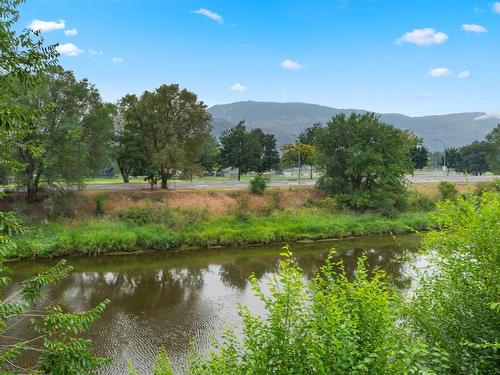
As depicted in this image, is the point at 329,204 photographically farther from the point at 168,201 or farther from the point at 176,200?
the point at 168,201

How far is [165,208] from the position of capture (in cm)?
3653

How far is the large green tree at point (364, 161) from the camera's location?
43469 mm

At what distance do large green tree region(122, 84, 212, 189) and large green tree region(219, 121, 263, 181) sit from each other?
22.7m

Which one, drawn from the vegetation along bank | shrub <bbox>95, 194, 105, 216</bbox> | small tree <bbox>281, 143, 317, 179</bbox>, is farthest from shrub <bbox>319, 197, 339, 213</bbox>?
shrub <bbox>95, 194, 105, 216</bbox>

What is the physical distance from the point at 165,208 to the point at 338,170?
20771 mm

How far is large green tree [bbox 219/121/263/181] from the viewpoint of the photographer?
6286cm

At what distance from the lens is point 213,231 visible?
3500 centimetres

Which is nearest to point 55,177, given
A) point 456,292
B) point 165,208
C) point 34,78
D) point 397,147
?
point 165,208

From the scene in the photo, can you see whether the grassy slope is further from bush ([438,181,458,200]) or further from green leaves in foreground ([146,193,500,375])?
green leaves in foreground ([146,193,500,375])

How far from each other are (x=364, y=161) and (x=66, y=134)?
28679mm

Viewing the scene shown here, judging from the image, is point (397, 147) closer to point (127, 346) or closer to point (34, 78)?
point (127, 346)

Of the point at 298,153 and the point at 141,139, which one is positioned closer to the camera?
the point at 141,139

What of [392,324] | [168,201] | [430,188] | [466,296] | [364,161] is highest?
[364,161]

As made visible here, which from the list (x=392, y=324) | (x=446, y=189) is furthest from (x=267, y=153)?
(x=392, y=324)
